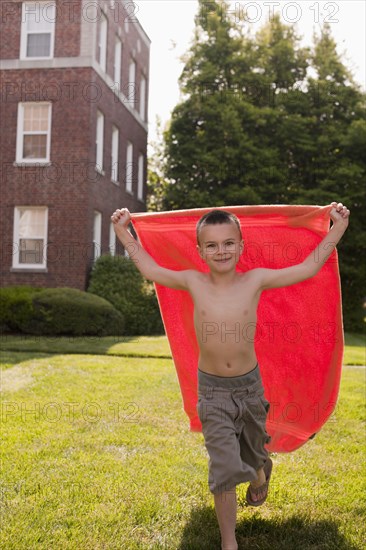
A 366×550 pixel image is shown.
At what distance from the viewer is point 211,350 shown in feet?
11.6

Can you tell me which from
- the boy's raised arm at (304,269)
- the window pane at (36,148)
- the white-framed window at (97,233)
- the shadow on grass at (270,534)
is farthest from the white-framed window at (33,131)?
the shadow on grass at (270,534)

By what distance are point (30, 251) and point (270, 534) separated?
1694 centimetres

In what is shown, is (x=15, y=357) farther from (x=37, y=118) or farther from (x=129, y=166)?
(x=129, y=166)

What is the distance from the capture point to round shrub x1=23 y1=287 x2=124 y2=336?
15.6 meters

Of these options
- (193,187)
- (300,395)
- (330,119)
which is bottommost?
(300,395)

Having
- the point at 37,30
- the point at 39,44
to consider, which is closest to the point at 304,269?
the point at 39,44

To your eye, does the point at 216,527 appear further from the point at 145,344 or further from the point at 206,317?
the point at 145,344

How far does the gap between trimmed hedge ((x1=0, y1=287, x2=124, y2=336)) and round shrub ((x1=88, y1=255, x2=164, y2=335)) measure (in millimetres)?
1741

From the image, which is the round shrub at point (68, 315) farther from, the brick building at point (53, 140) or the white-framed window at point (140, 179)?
the white-framed window at point (140, 179)

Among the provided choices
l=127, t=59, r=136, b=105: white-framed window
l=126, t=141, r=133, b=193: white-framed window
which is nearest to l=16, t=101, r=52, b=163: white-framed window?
l=126, t=141, r=133, b=193: white-framed window

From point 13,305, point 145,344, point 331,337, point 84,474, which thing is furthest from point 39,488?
point 13,305

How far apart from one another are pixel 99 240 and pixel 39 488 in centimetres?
1682

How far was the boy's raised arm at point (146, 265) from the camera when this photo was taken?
374 cm

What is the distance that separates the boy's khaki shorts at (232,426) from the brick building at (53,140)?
15.5 m
